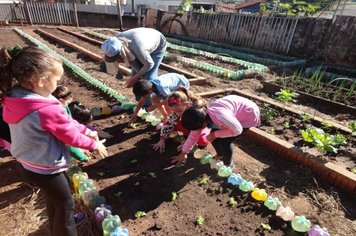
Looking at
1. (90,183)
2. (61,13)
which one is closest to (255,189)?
(90,183)

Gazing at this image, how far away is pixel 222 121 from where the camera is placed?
8.38ft

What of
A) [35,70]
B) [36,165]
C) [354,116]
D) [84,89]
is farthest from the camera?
[84,89]

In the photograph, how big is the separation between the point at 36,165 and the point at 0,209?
52.6 inches

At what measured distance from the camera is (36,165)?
1752 mm

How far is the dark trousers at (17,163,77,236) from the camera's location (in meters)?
1.81

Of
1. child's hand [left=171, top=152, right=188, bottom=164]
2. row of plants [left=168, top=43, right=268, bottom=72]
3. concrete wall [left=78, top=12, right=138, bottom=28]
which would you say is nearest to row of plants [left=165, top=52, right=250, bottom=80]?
row of plants [left=168, top=43, right=268, bottom=72]

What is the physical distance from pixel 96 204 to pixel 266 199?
1614 mm

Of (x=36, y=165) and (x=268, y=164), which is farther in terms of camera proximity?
(x=268, y=164)

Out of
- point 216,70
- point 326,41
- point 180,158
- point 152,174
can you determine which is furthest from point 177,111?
point 326,41

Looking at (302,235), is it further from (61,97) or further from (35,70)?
(61,97)

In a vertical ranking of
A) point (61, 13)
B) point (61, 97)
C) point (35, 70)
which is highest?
point (35, 70)

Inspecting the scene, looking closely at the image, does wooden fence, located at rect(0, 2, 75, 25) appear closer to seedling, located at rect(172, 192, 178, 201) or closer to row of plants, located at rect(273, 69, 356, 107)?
row of plants, located at rect(273, 69, 356, 107)

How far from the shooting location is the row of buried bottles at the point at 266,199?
2252mm

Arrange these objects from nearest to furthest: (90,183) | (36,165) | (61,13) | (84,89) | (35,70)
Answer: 1. (35,70)
2. (36,165)
3. (90,183)
4. (84,89)
5. (61,13)
